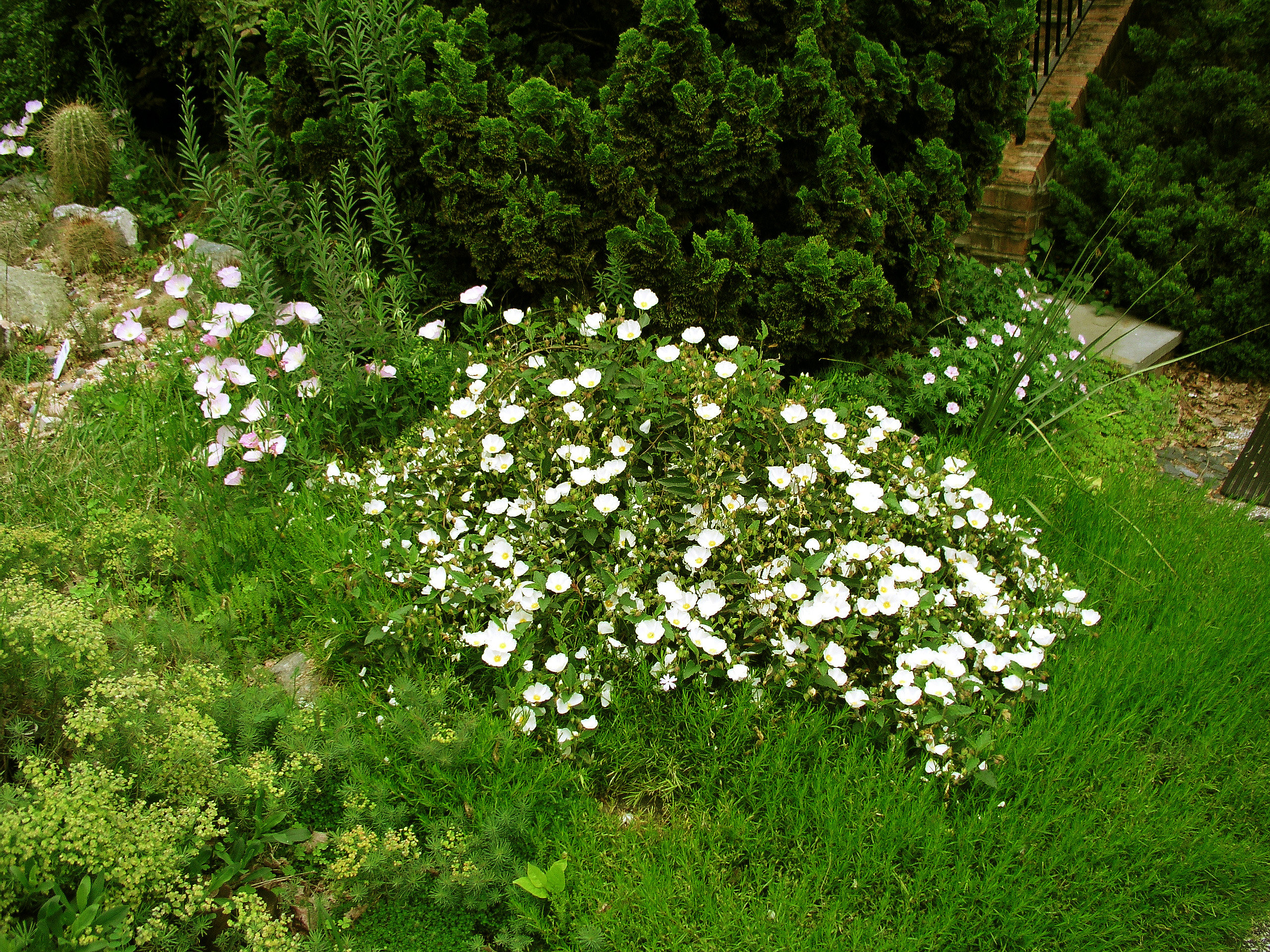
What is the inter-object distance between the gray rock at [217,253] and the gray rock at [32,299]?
730mm

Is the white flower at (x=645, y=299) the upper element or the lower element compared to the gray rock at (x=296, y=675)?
upper

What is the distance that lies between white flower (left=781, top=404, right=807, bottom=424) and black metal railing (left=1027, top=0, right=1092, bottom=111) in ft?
12.5

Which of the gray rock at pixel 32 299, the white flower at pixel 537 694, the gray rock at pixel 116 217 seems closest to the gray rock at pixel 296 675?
the white flower at pixel 537 694

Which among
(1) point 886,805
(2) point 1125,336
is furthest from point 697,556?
(2) point 1125,336

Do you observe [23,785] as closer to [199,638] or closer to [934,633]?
[199,638]

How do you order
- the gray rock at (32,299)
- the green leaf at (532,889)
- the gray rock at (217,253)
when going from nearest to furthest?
the green leaf at (532,889)
the gray rock at (32,299)
the gray rock at (217,253)

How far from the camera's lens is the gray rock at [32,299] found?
426cm

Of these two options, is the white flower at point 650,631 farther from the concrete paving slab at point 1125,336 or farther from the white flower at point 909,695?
the concrete paving slab at point 1125,336

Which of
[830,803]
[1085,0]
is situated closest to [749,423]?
[830,803]

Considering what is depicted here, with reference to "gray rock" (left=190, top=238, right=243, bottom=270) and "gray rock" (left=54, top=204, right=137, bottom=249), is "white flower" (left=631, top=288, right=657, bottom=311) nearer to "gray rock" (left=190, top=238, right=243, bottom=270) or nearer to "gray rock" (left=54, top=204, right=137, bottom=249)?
"gray rock" (left=190, top=238, right=243, bottom=270)

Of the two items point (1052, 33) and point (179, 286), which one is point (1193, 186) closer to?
point (1052, 33)

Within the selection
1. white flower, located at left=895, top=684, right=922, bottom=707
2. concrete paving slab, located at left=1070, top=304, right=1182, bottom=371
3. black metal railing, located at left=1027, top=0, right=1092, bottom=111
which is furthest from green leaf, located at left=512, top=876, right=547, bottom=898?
black metal railing, located at left=1027, top=0, right=1092, bottom=111

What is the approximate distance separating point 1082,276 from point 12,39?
7.01 metres

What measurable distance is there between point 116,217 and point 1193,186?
6.35 m
